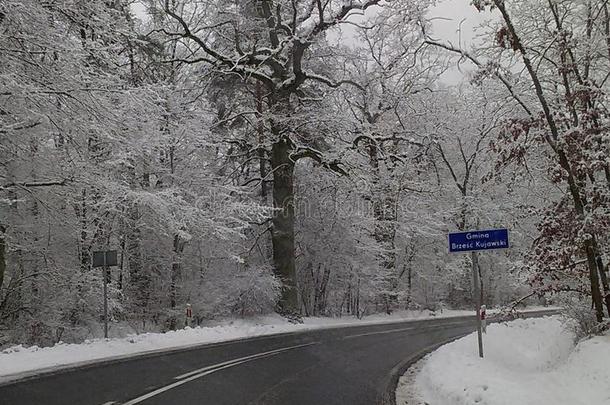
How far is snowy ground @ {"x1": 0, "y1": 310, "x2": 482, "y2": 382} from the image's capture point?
10.8 meters

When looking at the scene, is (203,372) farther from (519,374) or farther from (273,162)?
(273,162)

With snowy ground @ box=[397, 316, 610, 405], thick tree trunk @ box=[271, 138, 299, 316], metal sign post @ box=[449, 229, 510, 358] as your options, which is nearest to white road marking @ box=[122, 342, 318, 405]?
snowy ground @ box=[397, 316, 610, 405]

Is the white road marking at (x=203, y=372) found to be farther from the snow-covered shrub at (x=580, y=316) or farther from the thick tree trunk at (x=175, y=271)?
the thick tree trunk at (x=175, y=271)

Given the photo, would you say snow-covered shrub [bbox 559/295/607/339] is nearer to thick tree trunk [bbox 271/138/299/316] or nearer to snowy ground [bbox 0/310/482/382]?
snowy ground [bbox 0/310/482/382]

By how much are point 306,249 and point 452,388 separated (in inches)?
784

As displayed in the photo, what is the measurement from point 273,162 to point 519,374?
639 inches

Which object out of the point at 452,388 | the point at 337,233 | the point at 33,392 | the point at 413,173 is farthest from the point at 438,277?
the point at 33,392

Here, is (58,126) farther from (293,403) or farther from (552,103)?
(552,103)

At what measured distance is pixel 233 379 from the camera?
9.66m

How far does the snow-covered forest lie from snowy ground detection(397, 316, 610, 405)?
119cm

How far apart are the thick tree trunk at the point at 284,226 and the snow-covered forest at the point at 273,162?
0.31ft

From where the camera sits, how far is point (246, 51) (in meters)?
23.2

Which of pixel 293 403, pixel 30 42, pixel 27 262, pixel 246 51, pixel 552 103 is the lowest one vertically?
pixel 293 403

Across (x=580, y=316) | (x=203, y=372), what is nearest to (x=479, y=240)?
(x=580, y=316)
